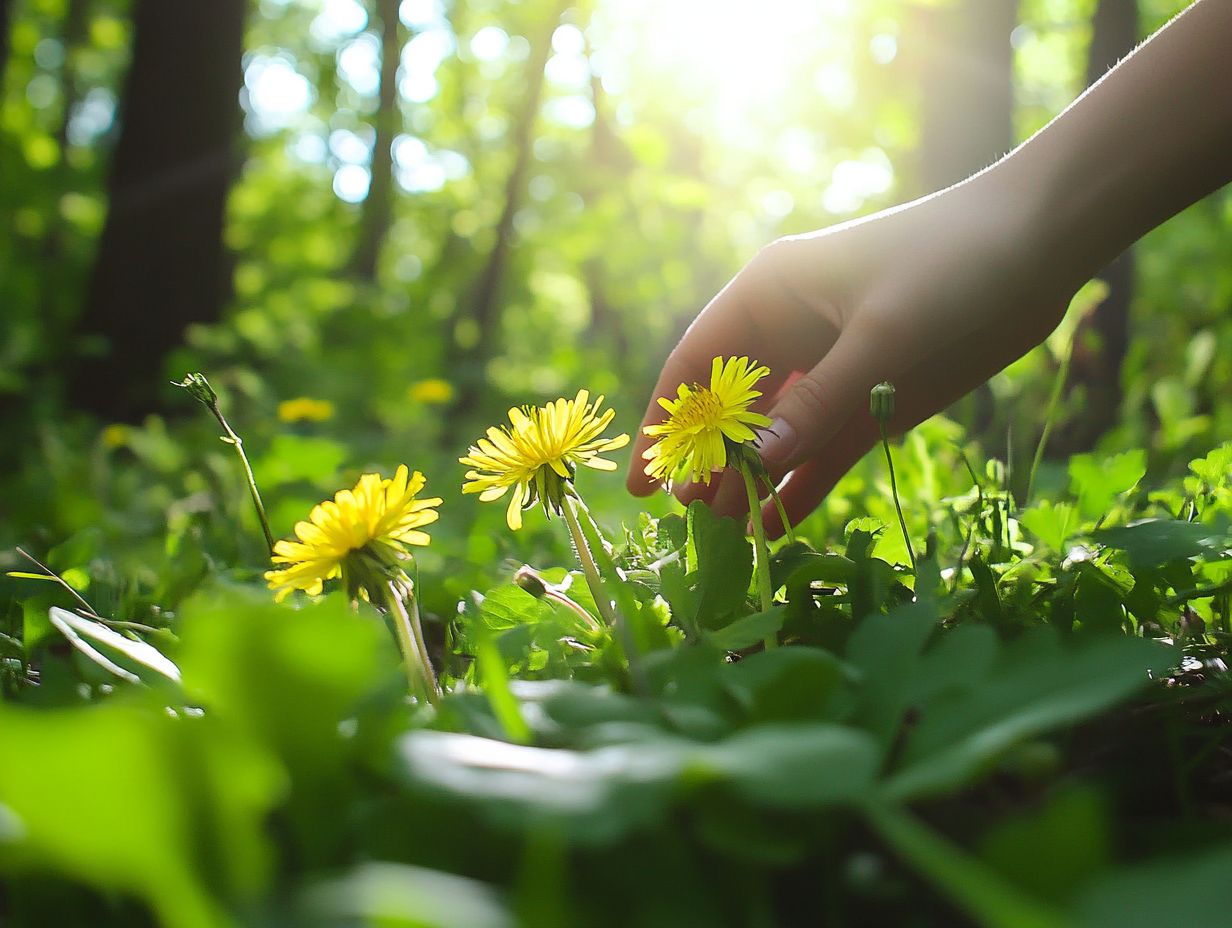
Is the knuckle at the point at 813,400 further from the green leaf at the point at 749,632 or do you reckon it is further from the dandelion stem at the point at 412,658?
the dandelion stem at the point at 412,658

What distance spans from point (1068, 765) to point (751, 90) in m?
12.1

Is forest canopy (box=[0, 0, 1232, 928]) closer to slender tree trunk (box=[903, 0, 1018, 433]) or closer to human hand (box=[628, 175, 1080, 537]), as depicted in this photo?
human hand (box=[628, 175, 1080, 537])

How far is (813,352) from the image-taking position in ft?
5.27

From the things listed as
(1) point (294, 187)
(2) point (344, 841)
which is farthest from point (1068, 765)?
(1) point (294, 187)

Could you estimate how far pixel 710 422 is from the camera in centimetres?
105

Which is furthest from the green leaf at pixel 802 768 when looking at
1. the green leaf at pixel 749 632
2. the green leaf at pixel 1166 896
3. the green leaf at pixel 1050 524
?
the green leaf at pixel 1050 524

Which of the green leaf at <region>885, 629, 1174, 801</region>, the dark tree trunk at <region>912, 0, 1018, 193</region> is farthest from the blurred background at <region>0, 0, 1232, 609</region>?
the green leaf at <region>885, 629, 1174, 801</region>

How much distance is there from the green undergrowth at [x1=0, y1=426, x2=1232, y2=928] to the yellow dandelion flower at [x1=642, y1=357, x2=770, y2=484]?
277mm

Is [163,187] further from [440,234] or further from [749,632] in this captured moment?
[440,234]

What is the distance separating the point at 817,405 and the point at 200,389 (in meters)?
0.80

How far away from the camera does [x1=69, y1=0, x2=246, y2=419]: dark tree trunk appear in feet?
17.7

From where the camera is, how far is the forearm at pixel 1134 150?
1199mm

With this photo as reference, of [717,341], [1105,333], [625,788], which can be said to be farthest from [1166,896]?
[1105,333]

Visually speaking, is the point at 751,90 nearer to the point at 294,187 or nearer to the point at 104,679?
the point at 294,187
